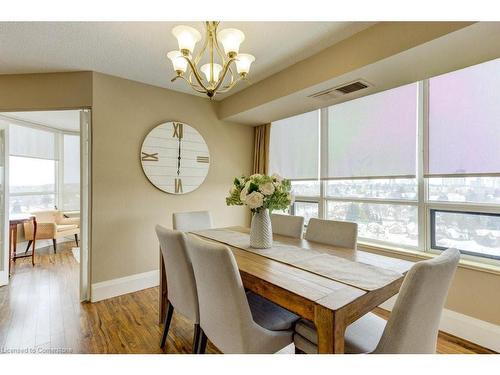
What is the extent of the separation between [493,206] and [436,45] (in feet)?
4.41

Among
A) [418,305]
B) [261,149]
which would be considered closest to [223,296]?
[418,305]

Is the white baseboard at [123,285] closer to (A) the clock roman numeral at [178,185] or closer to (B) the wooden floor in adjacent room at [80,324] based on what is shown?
(B) the wooden floor in adjacent room at [80,324]

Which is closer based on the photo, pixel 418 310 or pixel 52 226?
pixel 418 310

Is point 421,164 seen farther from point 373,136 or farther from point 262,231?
point 262,231

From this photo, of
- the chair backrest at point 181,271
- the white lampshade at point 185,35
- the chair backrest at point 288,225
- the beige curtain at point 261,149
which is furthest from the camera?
the beige curtain at point 261,149

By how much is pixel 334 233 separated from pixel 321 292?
102 centimetres

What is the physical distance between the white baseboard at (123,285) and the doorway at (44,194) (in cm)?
12

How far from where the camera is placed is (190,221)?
266cm

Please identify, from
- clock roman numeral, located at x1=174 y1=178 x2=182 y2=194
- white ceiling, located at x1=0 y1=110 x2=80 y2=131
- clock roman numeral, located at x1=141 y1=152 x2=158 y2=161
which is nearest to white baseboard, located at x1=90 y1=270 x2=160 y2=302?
clock roman numeral, located at x1=174 y1=178 x2=182 y2=194

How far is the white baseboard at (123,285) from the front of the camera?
2611mm

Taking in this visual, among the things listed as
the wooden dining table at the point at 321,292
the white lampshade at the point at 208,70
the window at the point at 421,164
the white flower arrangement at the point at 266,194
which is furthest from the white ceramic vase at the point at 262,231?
the window at the point at 421,164

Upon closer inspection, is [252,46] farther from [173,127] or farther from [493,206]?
[493,206]

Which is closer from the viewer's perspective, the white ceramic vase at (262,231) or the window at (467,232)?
the white ceramic vase at (262,231)

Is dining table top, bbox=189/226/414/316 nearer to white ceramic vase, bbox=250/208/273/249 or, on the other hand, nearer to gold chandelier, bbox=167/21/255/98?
white ceramic vase, bbox=250/208/273/249
